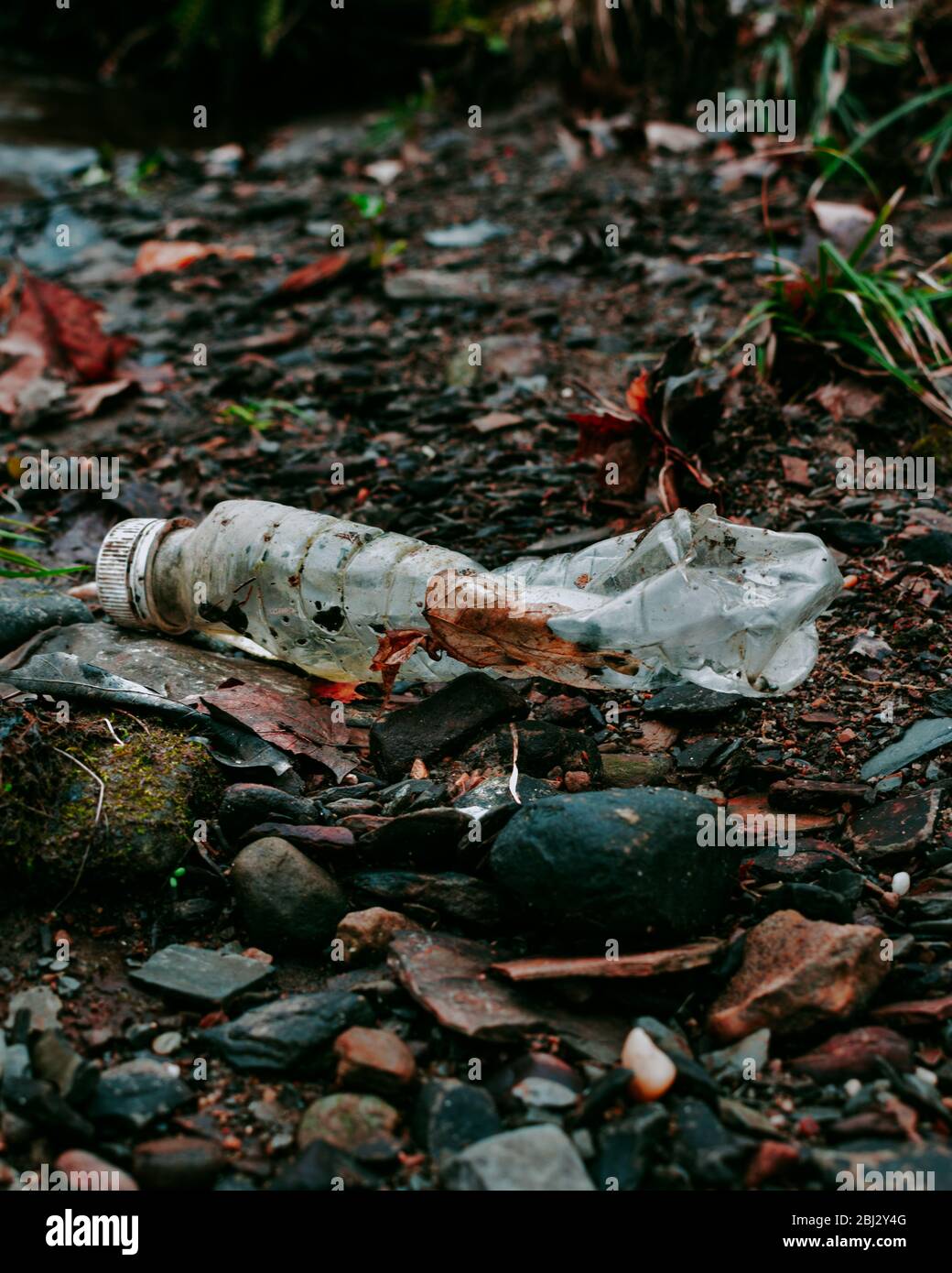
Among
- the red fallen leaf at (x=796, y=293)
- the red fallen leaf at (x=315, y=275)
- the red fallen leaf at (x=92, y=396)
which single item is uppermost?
the red fallen leaf at (x=315, y=275)

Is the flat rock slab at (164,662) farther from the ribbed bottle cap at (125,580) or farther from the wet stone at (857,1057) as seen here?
the wet stone at (857,1057)

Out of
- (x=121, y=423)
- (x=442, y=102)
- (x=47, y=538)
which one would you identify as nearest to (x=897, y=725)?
(x=47, y=538)

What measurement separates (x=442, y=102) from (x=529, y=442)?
181 inches

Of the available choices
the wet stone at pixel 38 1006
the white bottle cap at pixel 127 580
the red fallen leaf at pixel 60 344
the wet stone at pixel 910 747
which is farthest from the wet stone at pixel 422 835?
the red fallen leaf at pixel 60 344

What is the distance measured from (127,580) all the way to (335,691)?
547 millimetres

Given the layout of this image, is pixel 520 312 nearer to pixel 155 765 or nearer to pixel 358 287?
pixel 358 287

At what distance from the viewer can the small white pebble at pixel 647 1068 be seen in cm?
164

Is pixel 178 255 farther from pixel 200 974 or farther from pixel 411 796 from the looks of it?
pixel 200 974

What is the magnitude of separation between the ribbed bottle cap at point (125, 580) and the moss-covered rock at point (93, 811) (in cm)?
54

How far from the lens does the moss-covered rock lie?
6.56 feet

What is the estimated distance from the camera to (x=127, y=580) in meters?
2.69

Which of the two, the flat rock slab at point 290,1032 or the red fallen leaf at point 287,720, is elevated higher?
the red fallen leaf at point 287,720

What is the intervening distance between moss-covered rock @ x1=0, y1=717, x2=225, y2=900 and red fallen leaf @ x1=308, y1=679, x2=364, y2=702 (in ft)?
1.54

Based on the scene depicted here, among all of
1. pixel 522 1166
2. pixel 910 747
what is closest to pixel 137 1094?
pixel 522 1166
